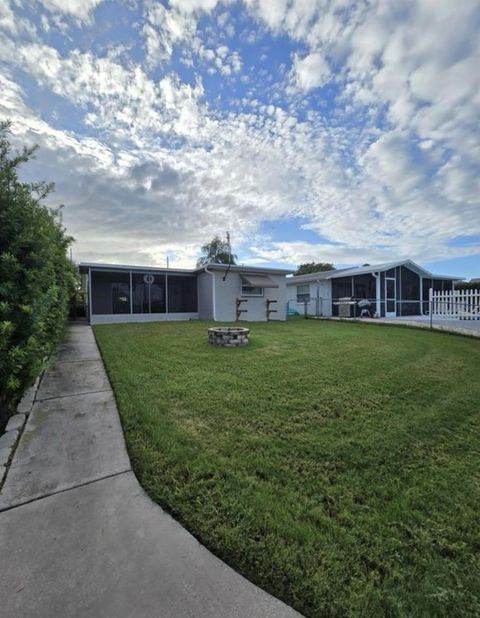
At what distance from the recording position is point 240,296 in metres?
16.4

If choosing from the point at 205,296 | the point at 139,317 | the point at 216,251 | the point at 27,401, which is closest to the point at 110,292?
the point at 139,317

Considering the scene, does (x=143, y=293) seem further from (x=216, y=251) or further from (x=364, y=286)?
(x=216, y=251)

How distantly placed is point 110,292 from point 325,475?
16.9 metres

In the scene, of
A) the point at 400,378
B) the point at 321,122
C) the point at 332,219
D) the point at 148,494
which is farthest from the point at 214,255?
the point at 148,494

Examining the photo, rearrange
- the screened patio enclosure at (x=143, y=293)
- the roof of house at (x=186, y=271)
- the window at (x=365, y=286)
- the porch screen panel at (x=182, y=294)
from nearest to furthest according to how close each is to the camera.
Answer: the roof of house at (x=186, y=271) → the screened patio enclosure at (x=143, y=293) → the porch screen panel at (x=182, y=294) → the window at (x=365, y=286)

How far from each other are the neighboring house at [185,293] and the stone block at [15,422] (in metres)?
12.1

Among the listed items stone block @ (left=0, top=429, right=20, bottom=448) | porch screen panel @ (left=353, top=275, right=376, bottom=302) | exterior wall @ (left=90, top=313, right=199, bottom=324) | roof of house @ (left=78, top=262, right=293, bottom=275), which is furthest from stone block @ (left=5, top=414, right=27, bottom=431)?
porch screen panel @ (left=353, top=275, right=376, bottom=302)

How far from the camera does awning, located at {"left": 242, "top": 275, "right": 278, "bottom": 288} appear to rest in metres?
16.0

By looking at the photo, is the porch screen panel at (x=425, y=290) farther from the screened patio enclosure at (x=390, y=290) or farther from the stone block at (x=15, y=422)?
the stone block at (x=15, y=422)

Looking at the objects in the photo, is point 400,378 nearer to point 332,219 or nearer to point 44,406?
point 44,406

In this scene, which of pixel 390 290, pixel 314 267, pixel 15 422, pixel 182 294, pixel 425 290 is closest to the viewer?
pixel 15 422

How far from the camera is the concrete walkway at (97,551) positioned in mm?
1438

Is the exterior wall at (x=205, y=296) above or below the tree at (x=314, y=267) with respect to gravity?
below

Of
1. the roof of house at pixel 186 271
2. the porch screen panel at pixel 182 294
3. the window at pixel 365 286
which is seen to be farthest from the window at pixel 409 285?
the porch screen panel at pixel 182 294
